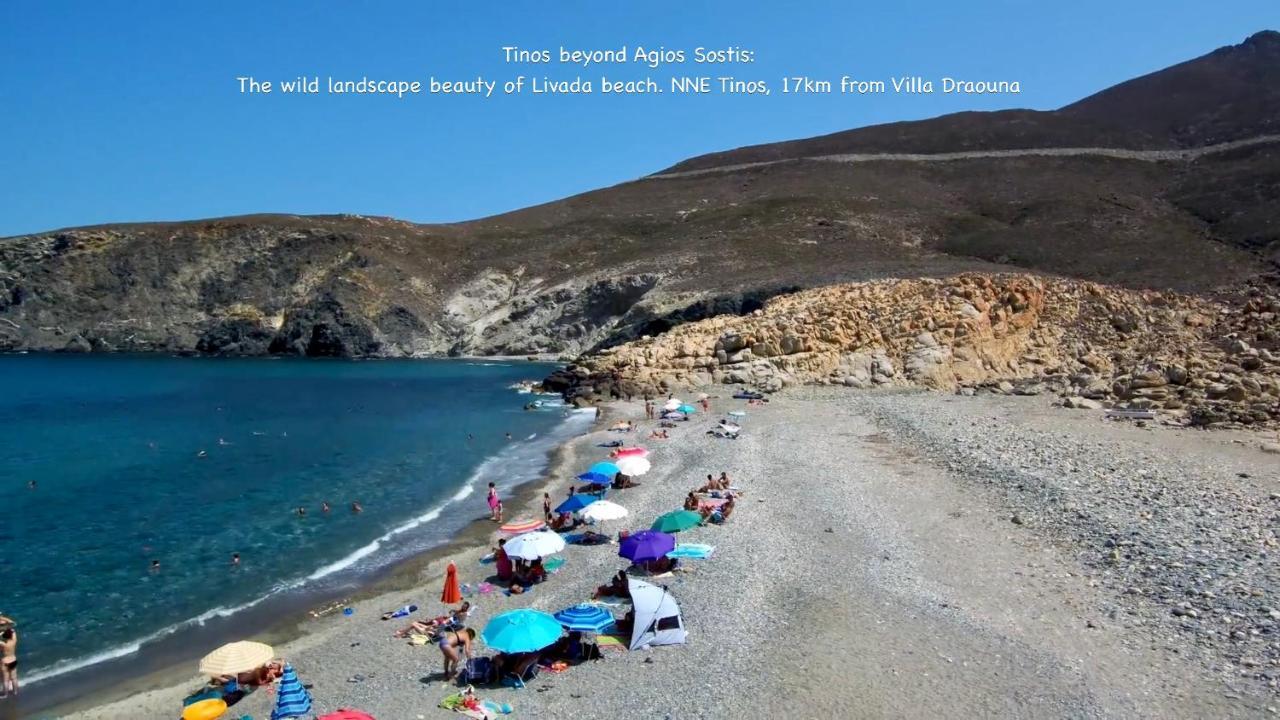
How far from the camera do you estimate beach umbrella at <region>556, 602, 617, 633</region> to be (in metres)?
13.5

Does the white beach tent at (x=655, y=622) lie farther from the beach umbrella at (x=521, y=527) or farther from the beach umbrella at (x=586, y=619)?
the beach umbrella at (x=521, y=527)

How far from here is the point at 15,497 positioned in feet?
91.7

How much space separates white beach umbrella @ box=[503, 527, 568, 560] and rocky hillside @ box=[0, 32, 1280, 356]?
50993 millimetres

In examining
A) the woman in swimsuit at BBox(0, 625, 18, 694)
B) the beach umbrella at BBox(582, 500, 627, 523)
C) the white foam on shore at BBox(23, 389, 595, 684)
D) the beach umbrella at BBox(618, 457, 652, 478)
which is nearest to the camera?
the woman in swimsuit at BBox(0, 625, 18, 694)

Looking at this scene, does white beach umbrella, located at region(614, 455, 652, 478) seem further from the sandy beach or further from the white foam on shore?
the white foam on shore

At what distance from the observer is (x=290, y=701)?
1209 centimetres

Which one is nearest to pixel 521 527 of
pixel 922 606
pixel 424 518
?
pixel 424 518

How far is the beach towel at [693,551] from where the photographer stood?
17938 millimetres

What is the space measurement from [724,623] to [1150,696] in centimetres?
620

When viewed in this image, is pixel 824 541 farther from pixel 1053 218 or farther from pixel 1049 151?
pixel 1049 151

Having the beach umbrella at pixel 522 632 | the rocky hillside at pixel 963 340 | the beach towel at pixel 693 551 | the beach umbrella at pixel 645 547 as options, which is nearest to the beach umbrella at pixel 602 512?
the beach towel at pixel 693 551

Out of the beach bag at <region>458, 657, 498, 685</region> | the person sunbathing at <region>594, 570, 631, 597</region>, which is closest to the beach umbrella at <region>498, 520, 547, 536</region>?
the person sunbathing at <region>594, 570, 631, 597</region>

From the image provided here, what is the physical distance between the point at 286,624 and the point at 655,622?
312 inches

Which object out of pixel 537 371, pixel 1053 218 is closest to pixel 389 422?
pixel 537 371
